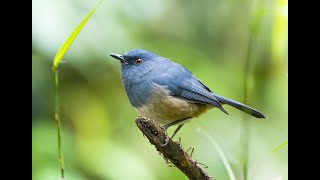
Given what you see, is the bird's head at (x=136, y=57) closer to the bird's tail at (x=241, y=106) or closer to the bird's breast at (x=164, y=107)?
the bird's breast at (x=164, y=107)

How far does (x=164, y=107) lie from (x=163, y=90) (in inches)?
2.3

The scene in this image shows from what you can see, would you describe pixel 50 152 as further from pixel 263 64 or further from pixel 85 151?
pixel 263 64

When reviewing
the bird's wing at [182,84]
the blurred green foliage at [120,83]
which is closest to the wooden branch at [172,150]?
the blurred green foliage at [120,83]

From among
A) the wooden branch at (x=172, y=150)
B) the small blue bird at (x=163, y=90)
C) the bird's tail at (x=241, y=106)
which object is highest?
the small blue bird at (x=163, y=90)

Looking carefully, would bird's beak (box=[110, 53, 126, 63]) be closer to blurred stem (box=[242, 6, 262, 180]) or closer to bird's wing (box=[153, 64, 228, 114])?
bird's wing (box=[153, 64, 228, 114])

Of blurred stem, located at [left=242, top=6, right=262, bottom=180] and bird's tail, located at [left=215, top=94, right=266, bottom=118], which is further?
bird's tail, located at [left=215, top=94, right=266, bottom=118]

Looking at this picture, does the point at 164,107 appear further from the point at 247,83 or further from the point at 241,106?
the point at 247,83

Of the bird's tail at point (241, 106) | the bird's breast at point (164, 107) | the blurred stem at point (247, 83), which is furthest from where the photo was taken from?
the bird's breast at point (164, 107)

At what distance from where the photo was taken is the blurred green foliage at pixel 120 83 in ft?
7.27

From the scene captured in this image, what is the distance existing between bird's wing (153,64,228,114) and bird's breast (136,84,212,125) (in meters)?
0.02

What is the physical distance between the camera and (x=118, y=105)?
2453 mm

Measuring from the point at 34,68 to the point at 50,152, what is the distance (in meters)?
0.33

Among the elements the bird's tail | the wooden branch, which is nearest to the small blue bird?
the bird's tail

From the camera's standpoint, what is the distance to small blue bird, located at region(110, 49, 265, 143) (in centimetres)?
219
